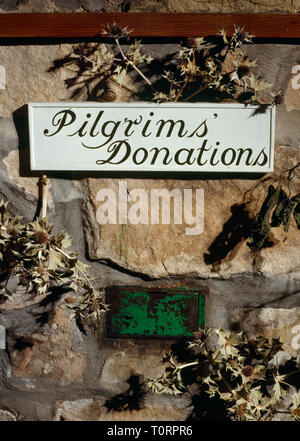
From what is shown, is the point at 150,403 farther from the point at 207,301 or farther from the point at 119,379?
the point at 207,301

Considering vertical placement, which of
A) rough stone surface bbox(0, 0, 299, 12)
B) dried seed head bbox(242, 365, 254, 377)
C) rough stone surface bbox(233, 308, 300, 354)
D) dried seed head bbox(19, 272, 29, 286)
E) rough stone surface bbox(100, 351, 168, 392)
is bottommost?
A: rough stone surface bbox(100, 351, 168, 392)

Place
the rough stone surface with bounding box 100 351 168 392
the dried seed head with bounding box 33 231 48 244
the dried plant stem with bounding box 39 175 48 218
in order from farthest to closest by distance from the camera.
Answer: the rough stone surface with bounding box 100 351 168 392, the dried plant stem with bounding box 39 175 48 218, the dried seed head with bounding box 33 231 48 244

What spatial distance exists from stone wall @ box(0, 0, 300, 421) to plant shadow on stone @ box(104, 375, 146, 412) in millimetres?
20

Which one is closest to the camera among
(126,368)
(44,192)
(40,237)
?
(40,237)

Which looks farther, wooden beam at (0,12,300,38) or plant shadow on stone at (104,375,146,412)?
plant shadow on stone at (104,375,146,412)

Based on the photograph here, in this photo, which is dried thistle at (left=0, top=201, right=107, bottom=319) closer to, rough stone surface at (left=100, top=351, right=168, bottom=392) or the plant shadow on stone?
rough stone surface at (left=100, top=351, right=168, bottom=392)

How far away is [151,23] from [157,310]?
44.3 inches

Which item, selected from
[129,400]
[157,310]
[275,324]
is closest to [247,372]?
[275,324]

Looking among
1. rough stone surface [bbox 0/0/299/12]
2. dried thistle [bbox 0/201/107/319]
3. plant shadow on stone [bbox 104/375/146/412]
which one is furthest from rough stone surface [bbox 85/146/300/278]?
rough stone surface [bbox 0/0/299/12]

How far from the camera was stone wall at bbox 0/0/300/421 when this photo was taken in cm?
139

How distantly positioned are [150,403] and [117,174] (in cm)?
101

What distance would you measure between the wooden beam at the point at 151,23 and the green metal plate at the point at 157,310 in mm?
1012

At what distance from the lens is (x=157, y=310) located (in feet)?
4.90

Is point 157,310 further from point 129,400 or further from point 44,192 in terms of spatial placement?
point 44,192
